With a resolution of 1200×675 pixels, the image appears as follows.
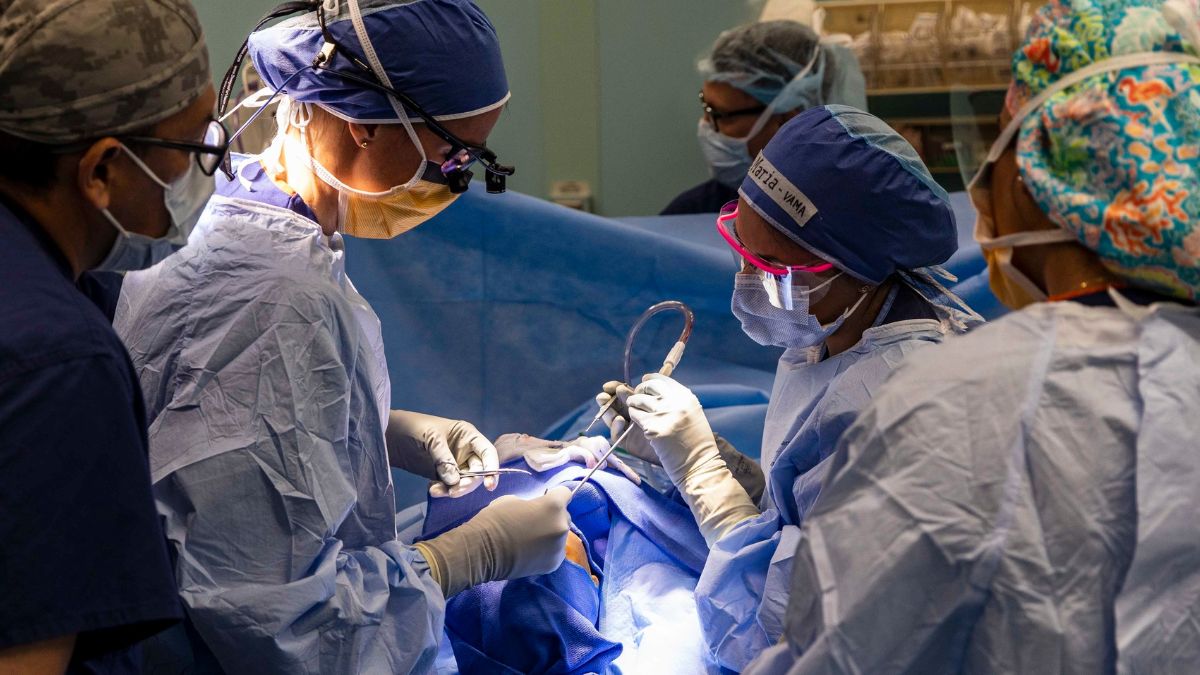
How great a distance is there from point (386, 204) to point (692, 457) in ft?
2.38

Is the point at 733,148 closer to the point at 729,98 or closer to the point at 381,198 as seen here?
the point at 729,98

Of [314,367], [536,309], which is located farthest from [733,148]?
[314,367]

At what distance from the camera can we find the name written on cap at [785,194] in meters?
→ 1.79

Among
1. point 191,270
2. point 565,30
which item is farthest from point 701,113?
point 191,270

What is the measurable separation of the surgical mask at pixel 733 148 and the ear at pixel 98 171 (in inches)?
95.4

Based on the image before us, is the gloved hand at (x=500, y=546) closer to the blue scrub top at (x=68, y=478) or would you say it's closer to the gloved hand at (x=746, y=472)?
the gloved hand at (x=746, y=472)

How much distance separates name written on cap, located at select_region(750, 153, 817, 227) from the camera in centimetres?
179

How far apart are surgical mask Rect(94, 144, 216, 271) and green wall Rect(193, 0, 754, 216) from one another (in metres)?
2.45

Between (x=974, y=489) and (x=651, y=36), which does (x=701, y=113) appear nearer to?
(x=651, y=36)

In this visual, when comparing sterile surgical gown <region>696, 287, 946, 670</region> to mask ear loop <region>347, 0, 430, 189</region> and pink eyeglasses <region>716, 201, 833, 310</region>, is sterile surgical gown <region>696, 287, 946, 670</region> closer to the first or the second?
pink eyeglasses <region>716, 201, 833, 310</region>

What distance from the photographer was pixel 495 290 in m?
2.71

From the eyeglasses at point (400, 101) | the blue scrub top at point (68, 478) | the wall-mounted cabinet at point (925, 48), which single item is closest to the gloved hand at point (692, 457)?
the eyeglasses at point (400, 101)

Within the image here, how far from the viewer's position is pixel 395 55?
1.62 meters

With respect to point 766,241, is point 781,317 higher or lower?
lower
